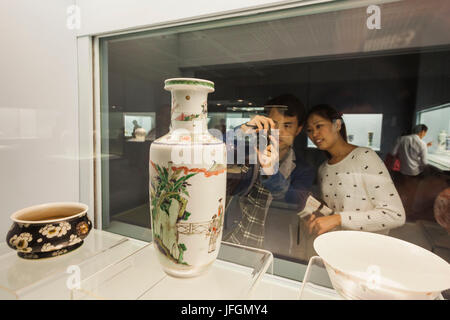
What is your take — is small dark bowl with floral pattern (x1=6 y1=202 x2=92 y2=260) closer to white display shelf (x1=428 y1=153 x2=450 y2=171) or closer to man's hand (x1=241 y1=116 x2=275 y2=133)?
man's hand (x1=241 y1=116 x2=275 y2=133)

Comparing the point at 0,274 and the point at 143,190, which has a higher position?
the point at 143,190

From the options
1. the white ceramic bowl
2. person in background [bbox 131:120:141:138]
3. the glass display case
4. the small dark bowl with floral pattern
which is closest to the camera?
the white ceramic bowl

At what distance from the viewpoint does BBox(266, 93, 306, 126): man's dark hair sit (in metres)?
0.69

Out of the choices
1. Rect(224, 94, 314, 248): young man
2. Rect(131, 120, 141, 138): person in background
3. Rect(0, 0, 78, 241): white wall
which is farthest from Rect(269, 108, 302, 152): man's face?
Rect(0, 0, 78, 241): white wall

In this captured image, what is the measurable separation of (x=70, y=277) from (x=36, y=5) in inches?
28.2

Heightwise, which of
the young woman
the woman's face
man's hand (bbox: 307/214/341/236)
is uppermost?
the woman's face

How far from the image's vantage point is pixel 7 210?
0.70m

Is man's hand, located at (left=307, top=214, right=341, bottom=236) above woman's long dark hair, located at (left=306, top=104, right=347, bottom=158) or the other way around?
the other way around

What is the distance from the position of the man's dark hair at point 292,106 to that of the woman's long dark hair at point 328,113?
19 millimetres

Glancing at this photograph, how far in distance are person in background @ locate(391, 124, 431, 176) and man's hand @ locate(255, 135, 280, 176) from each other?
28 cm

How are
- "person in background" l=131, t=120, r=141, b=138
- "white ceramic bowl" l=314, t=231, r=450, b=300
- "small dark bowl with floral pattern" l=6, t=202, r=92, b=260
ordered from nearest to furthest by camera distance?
1. "white ceramic bowl" l=314, t=231, r=450, b=300
2. "small dark bowl with floral pattern" l=6, t=202, r=92, b=260
3. "person in background" l=131, t=120, r=141, b=138
